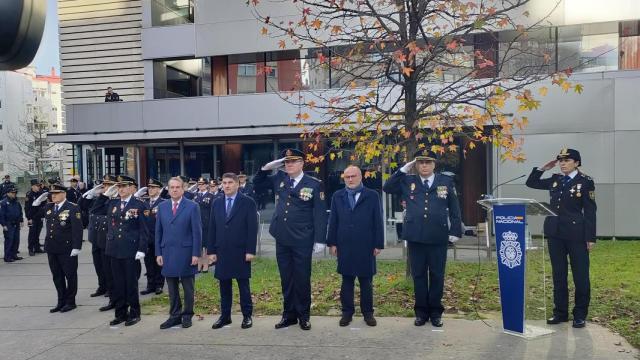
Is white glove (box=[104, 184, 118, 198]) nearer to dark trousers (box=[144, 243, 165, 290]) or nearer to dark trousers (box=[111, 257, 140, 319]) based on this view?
dark trousers (box=[111, 257, 140, 319])

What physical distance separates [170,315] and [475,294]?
4.28 meters

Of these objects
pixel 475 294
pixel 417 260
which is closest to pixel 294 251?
pixel 417 260

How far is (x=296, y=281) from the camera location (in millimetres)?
6738

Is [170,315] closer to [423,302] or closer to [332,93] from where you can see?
[423,302]

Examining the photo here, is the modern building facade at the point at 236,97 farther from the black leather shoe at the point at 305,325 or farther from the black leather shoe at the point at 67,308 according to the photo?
the black leather shoe at the point at 305,325

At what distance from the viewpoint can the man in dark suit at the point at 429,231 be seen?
6574 mm

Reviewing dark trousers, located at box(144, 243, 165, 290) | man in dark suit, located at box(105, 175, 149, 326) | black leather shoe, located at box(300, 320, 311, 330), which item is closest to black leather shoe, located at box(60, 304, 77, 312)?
man in dark suit, located at box(105, 175, 149, 326)

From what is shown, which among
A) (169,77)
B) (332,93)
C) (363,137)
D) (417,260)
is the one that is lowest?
(417,260)

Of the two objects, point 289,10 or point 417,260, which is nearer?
point 417,260

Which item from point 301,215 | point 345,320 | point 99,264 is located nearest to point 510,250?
point 345,320

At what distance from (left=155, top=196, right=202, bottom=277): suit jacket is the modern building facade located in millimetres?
6204

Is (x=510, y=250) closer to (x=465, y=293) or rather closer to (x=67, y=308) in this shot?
(x=465, y=293)

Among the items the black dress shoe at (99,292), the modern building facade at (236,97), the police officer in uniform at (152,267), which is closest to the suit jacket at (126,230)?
the police officer in uniform at (152,267)

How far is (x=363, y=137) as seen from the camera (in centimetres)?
812
